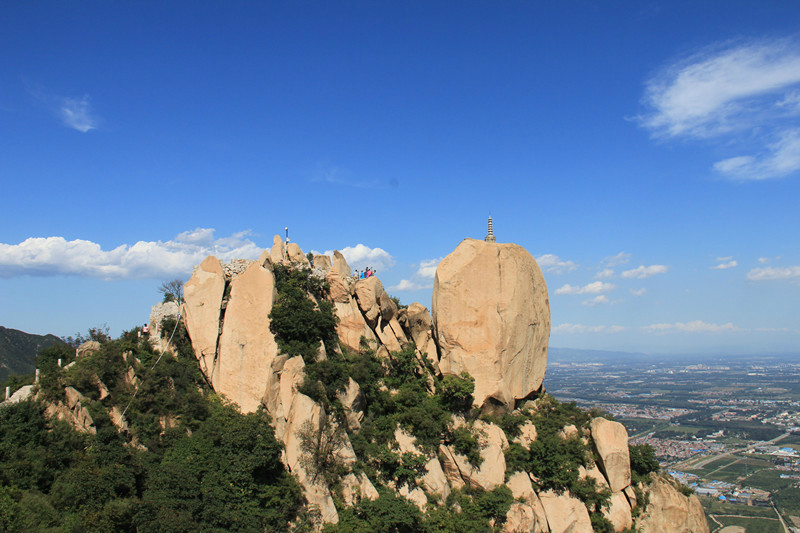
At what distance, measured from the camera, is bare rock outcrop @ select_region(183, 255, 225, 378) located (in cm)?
2897

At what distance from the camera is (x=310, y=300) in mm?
30547

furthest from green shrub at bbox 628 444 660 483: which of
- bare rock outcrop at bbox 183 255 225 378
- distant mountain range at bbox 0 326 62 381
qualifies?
distant mountain range at bbox 0 326 62 381

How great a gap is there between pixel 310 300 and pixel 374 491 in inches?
437

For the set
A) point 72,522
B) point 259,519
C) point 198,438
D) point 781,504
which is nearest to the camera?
point 72,522

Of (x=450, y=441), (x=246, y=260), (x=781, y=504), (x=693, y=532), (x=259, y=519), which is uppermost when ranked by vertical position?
(x=246, y=260)

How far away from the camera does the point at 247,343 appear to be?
28.2m

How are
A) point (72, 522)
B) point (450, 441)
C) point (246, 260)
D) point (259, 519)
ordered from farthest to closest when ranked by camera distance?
point (246, 260) < point (450, 441) < point (259, 519) < point (72, 522)

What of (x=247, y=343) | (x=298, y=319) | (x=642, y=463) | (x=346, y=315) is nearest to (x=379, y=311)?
(x=346, y=315)

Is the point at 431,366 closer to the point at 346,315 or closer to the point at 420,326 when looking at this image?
the point at 420,326

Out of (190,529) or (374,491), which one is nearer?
(190,529)

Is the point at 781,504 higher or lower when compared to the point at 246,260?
lower

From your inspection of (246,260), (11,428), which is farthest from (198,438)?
(246,260)

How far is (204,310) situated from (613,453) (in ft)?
81.9

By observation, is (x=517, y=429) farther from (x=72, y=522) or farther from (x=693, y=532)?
(x=72, y=522)
